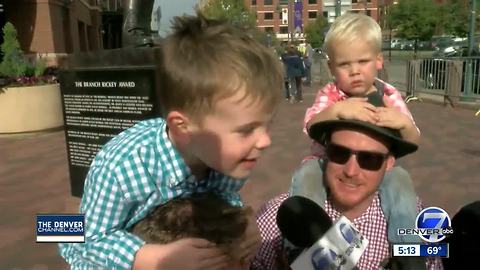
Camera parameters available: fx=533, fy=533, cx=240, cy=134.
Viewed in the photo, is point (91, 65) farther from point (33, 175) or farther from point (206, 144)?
point (33, 175)

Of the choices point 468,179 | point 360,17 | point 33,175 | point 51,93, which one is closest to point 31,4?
point 51,93

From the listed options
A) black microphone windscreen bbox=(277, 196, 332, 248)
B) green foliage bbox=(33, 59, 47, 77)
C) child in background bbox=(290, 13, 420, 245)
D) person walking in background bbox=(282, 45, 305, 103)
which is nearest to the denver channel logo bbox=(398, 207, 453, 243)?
child in background bbox=(290, 13, 420, 245)

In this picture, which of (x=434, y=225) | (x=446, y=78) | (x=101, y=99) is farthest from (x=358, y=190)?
(x=446, y=78)

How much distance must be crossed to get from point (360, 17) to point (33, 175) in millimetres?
6319

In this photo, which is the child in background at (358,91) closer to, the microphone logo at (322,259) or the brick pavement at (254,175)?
the microphone logo at (322,259)

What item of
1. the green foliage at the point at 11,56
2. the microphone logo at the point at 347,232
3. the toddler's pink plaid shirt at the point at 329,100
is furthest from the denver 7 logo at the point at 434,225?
the green foliage at the point at 11,56

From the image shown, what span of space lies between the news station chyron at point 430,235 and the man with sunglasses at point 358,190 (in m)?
0.04

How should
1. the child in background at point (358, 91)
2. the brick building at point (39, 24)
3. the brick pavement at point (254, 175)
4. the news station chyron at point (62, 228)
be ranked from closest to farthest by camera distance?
1. the news station chyron at point (62, 228)
2. the child in background at point (358, 91)
3. the brick pavement at point (254, 175)
4. the brick building at point (39, 24)

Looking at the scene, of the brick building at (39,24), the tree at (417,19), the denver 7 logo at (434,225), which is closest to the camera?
the denver 7 logo at (434,225)

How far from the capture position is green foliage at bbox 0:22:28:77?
10.6m

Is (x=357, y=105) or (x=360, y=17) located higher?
(x=360, y=17)

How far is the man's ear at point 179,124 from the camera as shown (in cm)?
139

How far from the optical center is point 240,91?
1.34 meters

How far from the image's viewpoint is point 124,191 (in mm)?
1438
